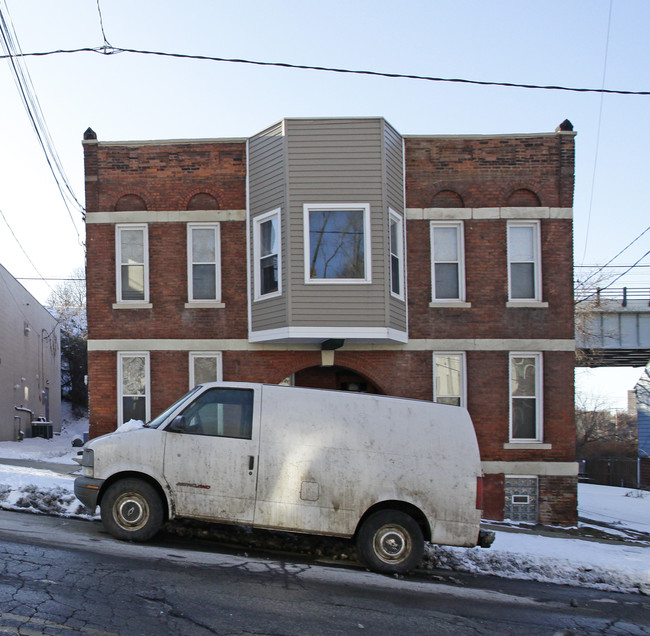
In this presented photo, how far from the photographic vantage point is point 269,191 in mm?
14180

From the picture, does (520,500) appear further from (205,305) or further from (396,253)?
(205,305)

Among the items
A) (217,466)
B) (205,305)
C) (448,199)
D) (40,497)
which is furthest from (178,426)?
(448,199)

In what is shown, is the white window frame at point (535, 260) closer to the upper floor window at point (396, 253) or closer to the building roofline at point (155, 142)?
the upper floor window at point (396, 253)

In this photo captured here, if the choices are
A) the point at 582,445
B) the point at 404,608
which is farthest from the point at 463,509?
the point at 582,445

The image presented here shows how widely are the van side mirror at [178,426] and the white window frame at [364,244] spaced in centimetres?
586

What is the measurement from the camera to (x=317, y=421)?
817cm

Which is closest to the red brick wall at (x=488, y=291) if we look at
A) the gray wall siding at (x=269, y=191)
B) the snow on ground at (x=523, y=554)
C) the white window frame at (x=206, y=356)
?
the gray wall siding at (x=269, y=191)

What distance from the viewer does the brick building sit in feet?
47.5

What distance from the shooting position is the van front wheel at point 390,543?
26.1 feet

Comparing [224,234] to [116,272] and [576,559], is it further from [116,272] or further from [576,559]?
[576,559]

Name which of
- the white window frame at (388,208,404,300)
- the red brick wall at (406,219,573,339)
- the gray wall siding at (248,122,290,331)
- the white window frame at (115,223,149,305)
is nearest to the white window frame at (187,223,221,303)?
the gray wall siding at (248,122,290,331)

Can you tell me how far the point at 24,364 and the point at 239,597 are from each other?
84.3ft

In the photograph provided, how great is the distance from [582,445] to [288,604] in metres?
40.8

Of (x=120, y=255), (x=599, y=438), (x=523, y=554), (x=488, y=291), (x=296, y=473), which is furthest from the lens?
(x=599, y=438)
